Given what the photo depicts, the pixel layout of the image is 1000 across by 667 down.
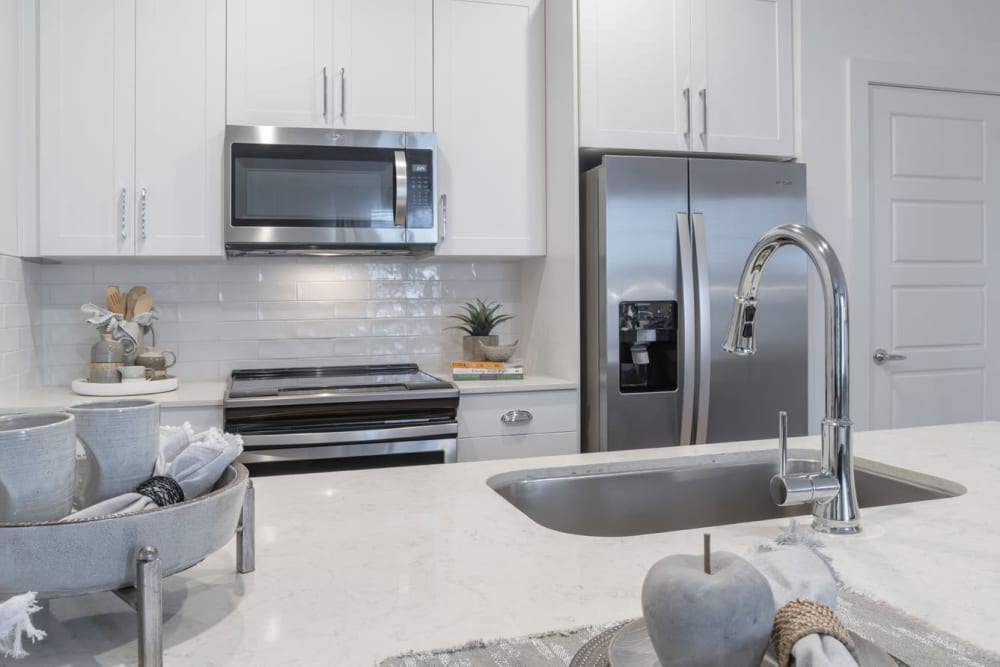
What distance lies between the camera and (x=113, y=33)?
2.73 meters

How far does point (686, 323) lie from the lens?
2861mm

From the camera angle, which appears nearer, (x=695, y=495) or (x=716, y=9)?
(x=695, y=495)

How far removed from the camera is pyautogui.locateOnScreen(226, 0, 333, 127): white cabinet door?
2840 mm

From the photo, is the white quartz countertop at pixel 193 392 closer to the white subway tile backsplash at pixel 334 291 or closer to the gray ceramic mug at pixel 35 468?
the white subway tile backsplash at pixel 334 291

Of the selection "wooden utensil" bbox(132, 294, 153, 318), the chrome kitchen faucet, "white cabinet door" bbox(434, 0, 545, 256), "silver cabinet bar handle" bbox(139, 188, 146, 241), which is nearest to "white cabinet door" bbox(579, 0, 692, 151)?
"white cabinet door" bbox(434, 0, 545, 256)

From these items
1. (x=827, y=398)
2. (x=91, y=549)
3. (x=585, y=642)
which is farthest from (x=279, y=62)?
(x=585, y=642)

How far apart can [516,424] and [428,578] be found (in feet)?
6.39

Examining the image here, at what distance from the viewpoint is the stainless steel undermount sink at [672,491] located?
149 cm

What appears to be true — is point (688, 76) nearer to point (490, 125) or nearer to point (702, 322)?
point (490, 125)

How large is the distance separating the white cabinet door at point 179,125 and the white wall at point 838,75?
2339 mm

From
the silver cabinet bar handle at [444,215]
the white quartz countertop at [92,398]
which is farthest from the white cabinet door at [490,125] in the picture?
the white quartz countertop at [92,398]

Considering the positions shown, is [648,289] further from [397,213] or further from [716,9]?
[716,9]

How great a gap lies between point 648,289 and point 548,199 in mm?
599

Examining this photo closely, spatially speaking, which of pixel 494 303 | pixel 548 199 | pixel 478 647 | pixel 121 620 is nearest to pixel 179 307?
pixel 494 303
